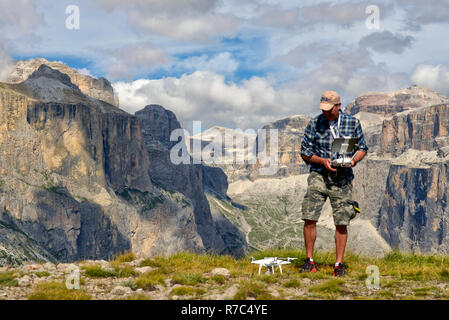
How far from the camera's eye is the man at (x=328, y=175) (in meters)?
13.6

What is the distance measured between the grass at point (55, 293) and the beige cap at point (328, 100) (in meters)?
7.75

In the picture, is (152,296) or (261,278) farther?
(261,278)

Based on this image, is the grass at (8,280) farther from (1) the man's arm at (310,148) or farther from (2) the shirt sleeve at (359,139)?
(2) the shirt sleeve at (359,139)

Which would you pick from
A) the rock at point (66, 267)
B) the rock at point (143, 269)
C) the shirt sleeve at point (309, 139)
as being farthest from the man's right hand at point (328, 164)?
the rock at point (66, 267)

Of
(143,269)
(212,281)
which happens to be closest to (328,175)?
(212,281)

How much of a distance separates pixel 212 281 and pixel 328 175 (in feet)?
14.6

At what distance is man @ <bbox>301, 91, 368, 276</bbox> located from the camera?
1364cm

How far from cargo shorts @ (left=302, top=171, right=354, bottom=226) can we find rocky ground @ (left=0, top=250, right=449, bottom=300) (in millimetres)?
1575

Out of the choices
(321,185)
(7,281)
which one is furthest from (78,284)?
(321,185)

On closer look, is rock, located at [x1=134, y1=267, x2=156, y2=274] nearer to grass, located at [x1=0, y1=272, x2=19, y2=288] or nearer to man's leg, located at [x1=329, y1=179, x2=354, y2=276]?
grass, located at [x1=0, y1=272, x2=19, y2=288]

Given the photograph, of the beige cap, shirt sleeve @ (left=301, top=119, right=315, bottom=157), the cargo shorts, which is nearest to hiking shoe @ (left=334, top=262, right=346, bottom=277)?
the cargo shorts

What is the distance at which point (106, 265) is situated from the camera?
550 inches
